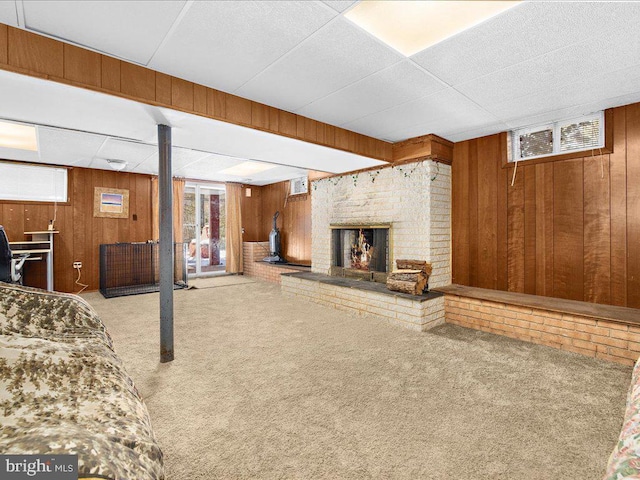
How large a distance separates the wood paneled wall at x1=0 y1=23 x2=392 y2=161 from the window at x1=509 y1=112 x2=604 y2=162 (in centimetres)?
246

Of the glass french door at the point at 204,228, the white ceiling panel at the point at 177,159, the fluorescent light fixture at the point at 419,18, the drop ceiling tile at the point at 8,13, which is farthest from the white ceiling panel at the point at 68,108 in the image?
the glass french door at the point at 204,228

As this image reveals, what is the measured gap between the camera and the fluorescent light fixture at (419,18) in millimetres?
1692

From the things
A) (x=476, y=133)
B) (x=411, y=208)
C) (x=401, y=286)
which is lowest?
(x=401, y=286)

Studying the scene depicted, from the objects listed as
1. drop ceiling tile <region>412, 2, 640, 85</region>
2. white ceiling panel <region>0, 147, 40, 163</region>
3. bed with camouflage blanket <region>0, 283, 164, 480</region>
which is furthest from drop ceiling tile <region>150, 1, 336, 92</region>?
white ceiling panel <region>0, 147, 40, 163</region>

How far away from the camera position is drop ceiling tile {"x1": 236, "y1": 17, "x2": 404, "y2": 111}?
193 centimetres

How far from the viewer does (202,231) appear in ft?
24.5

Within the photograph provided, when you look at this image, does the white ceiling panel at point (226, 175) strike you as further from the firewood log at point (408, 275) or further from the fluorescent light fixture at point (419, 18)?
the fluorescent light fixture at point (419, 18)

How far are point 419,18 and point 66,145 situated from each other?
176 inches

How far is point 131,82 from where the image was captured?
7.17 feet

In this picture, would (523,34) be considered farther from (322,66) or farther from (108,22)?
(108,22)

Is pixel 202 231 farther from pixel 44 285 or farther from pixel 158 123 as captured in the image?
pixel 158 123

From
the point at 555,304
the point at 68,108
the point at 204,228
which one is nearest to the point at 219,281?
the point at 204,228

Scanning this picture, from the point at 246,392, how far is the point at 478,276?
3230 millimetres

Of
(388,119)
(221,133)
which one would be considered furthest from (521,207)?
(221,133)
